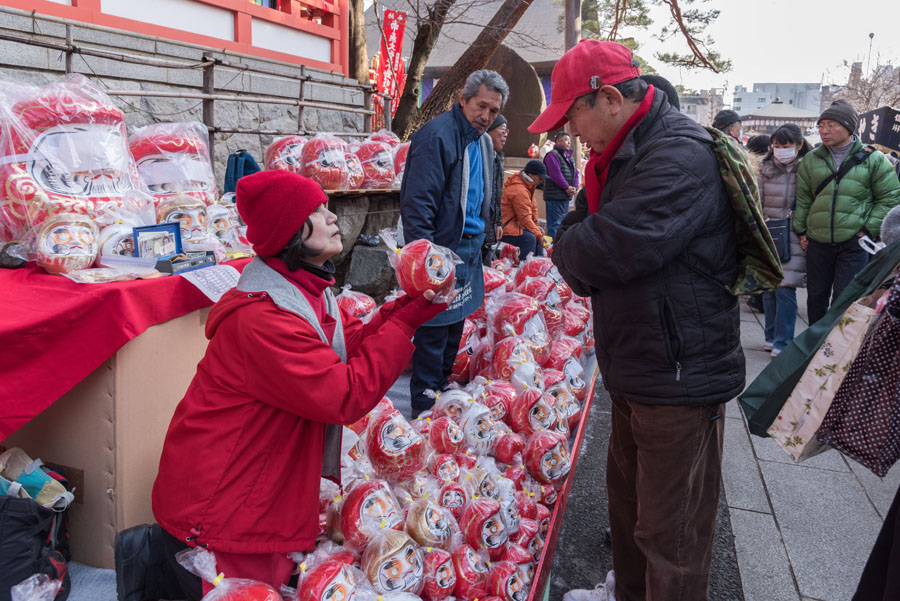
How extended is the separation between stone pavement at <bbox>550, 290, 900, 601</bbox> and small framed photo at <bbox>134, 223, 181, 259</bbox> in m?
2.20

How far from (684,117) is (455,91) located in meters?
7.26

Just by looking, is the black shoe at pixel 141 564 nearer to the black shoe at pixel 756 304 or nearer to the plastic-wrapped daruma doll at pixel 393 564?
the plastic-wrapped daruma doll at pixel 393 564

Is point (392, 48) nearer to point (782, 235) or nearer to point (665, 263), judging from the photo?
point (782, 235)

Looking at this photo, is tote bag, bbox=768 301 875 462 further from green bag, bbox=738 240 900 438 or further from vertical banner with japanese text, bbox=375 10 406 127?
vertical banner with japanese text, bbox=375 10 406 127

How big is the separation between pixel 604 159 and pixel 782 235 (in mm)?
4742

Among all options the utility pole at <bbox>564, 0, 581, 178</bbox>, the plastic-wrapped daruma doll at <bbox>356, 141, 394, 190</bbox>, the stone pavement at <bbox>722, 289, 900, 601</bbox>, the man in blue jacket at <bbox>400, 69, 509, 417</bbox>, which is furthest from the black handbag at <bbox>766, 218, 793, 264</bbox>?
the utility pole at <bbox>564, 0, 581, 178</bbox>

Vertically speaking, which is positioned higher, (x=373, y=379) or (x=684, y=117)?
(x=684, y=117)

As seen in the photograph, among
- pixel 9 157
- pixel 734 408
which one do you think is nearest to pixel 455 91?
pixel 734 408

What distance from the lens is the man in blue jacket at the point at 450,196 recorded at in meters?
3.35

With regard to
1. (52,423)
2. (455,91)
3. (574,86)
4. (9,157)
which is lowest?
(52,423)

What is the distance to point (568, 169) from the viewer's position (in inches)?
334

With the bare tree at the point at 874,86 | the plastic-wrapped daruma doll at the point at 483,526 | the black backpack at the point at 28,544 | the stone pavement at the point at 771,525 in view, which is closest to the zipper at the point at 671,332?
the plastic-wrapped daruma doll at the point at 483,526

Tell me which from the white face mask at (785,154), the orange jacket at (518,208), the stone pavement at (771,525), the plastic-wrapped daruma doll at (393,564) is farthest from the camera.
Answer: the orange jacket at (518,208)

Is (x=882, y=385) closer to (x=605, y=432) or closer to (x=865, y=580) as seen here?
(x=865, y=580)
